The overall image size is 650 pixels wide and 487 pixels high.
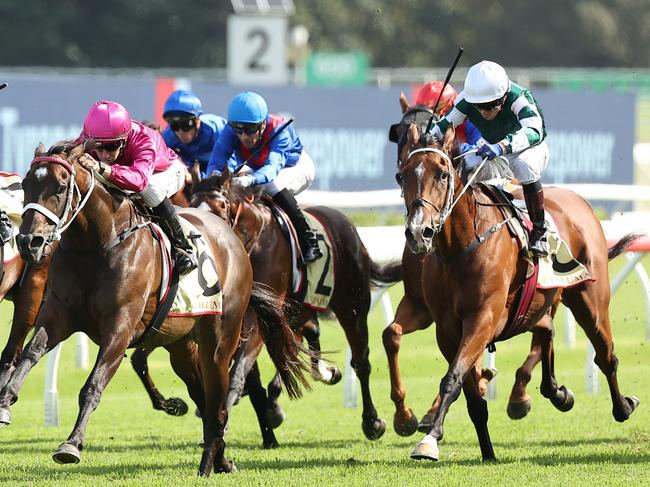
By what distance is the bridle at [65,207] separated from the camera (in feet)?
16.9

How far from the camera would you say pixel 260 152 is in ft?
25.7

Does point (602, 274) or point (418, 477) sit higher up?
point (602, 274)

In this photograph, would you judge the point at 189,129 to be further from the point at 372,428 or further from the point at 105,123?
the point at 105,123

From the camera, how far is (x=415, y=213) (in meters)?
5.71

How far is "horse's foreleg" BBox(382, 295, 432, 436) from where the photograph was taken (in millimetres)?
7195

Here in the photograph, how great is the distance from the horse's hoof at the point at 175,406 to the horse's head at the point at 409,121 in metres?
1.92

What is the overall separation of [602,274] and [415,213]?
1.97 metres

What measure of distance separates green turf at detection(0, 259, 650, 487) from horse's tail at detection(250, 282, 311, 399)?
1.26ft

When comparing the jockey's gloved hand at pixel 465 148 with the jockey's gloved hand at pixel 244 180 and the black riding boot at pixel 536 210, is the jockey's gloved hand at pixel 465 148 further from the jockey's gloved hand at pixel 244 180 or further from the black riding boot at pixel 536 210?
the jockey's gloved hand at pixel 244 180

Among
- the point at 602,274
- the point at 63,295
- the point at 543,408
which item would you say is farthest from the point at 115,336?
the point at 543,408

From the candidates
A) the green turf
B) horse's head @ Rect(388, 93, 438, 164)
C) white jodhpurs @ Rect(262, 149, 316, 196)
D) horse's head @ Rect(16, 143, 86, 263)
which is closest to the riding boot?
horse's head @ Rect(16, 143, 86, 263)

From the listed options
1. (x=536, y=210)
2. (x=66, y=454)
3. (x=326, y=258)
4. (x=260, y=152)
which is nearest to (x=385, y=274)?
(x=326, y=258)

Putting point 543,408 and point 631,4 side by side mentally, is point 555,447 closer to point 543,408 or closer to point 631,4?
point 543,408

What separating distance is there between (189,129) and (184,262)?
2632 mm
